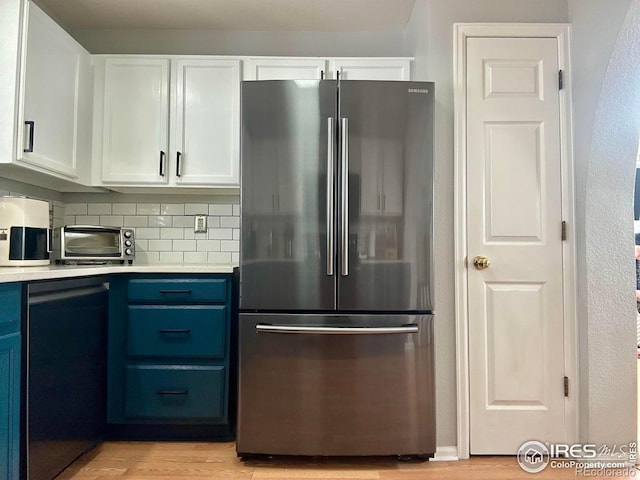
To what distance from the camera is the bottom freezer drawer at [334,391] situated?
1.94 m

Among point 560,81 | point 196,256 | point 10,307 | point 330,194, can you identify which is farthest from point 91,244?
point 560,81

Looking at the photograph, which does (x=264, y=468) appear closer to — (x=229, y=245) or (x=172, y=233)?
(x=229, y=245)

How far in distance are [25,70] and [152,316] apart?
4.15 feet

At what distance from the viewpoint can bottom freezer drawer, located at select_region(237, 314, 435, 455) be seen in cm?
194

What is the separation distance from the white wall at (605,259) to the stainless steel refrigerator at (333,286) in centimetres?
75

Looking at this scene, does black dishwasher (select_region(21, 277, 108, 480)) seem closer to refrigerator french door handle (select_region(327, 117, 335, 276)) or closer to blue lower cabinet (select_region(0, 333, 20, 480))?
blue lower cabinet (select_region(0, 333, 20, 480))

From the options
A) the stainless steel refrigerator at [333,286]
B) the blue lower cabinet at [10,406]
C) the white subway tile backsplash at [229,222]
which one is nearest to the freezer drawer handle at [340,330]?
the stainless steel refrigerator at [333,286]

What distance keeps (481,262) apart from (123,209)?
2187mm

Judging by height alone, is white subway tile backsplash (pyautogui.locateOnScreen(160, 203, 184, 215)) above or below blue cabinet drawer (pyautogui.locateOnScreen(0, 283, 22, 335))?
above

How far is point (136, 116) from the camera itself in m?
2.49

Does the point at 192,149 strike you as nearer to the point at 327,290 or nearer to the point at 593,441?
the point at 327,290

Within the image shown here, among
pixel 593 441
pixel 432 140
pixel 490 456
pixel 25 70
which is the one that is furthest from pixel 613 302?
pixel 25 70

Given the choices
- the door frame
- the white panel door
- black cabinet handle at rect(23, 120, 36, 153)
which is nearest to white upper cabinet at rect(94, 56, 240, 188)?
black cabinet handle at rect(23, 120, 36, 153)

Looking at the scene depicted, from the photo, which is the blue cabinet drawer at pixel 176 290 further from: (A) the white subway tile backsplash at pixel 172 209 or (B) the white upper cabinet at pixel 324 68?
(B) the white upper cabinet at pixel 324 68
